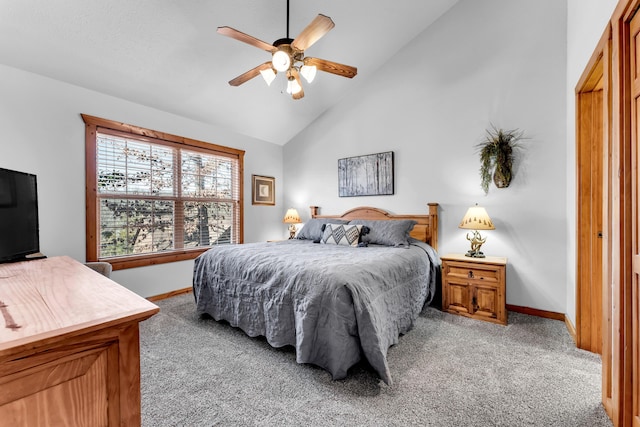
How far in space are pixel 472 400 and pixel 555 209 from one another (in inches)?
88.8

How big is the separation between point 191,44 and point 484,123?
10.8 feet

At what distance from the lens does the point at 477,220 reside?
2988mm

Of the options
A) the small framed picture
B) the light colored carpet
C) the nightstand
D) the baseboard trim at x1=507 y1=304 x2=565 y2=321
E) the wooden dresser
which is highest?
the small framed picture

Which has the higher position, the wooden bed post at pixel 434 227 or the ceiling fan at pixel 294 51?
the ceiling fan at pixel 294 51

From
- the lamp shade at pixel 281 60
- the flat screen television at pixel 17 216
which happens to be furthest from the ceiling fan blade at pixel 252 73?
the flat screen television at pixel 17 216

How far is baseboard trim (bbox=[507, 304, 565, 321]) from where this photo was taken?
9.48ft

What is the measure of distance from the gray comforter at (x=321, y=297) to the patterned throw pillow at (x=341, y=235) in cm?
61

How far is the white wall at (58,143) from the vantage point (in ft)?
8.59

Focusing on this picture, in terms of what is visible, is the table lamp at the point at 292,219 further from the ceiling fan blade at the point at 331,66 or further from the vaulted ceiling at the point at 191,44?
the ceiling fan blade at the point at 331,66

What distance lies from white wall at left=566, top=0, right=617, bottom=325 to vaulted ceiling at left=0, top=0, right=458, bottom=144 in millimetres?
1476

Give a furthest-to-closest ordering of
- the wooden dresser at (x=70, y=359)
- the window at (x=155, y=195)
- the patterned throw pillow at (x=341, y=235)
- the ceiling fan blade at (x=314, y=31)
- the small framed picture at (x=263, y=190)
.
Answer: the small framed picture at (x=263, y=190) < the patterned throw pillow at (x=341, y=235) < the window at (x=155, y=195) < the ceiling fan blade at (x=314, y=31) < the wooden dresser at (x=70, y=359)

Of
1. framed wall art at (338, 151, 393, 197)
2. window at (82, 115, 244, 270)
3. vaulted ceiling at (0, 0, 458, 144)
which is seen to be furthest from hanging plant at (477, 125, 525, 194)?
window at (82, 115, 244, 270)

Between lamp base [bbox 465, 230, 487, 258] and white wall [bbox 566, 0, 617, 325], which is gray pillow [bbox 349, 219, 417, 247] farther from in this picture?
white wall [bbox 566, 0, 617, 325]

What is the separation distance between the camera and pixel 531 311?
3.03 meters
